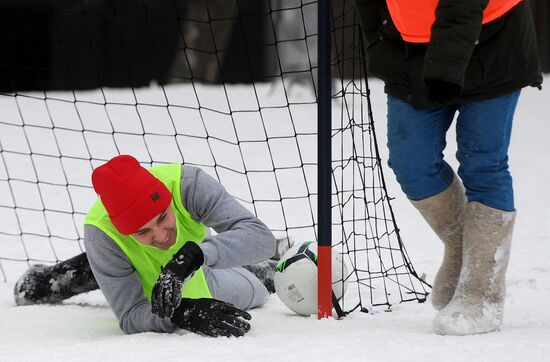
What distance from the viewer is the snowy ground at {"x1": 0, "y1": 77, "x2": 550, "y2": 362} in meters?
2.38

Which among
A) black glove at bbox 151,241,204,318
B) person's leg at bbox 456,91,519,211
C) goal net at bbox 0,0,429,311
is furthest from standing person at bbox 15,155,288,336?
goal net at bbox 0,0,429,311

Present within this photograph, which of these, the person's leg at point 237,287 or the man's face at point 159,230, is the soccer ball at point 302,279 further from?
the man's face at point 159,230

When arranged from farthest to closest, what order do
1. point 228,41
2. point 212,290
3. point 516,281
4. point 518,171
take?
point 228,41, point 518,171, point 516,281, point 212,290

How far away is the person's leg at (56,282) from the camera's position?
3.38m

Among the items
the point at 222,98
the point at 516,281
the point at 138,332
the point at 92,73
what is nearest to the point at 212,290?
the point at 138,332

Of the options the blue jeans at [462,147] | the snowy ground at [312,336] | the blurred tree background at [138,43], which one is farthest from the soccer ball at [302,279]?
the blurred tree background at [138,43]

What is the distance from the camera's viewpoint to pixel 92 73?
881 cm

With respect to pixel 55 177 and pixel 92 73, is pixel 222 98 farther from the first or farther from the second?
pixel 55 177

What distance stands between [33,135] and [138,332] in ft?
16.2

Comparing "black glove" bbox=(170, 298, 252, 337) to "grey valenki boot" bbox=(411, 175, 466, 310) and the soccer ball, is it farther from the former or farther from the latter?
"grey valenki boot" bbox=(411, 175, 466, 310)

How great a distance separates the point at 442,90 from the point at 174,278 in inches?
34.1

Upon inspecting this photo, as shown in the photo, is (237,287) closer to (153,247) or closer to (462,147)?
(153,247)

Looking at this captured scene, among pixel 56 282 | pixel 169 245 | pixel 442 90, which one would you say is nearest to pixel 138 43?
pixel 56 282

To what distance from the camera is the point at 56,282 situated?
3408 mm
